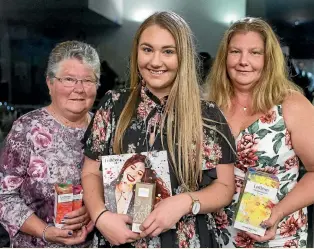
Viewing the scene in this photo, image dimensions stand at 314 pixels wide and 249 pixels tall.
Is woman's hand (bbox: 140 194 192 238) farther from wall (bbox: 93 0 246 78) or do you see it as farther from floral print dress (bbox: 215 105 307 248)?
wall (bbox: 93 0 246 78)

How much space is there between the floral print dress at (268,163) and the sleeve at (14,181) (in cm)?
68

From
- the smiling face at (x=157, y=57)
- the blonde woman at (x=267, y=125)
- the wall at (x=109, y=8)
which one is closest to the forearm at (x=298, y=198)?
the blonde woman at (x=267, y=125)

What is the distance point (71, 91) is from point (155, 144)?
0.43 metres

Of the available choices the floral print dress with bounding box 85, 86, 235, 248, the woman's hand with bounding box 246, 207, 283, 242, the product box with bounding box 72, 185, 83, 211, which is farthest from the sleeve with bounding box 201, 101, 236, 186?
the product box with bounding box 72, 185, 83, 211

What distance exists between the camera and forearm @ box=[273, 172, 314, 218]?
56.0 inches

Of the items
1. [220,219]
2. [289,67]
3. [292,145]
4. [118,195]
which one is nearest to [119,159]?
[118,195]

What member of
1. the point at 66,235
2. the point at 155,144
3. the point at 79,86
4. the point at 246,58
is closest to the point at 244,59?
the point at 246,58

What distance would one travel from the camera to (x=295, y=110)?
57.2 inches

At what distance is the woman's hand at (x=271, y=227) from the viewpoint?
136cm

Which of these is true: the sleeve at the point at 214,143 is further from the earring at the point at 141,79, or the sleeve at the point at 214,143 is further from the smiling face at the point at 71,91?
the smiling face at the point at 71,91

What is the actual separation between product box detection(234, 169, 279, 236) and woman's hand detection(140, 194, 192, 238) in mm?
225

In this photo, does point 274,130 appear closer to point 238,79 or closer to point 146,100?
point 238,79

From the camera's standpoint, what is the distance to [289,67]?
1803mm

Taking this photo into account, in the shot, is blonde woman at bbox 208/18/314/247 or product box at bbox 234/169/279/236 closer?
product box at bbox 234/169/279/236
